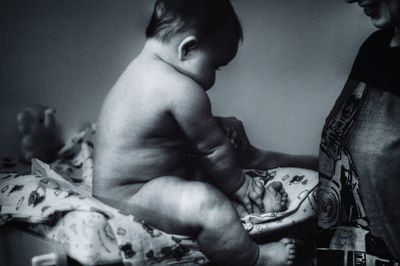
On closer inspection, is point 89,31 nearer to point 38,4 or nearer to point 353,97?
point 38,4

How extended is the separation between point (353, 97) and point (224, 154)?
310 mm

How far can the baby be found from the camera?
0.90m

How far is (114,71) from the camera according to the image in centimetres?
103

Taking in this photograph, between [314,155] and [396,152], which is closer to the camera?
[396,152]

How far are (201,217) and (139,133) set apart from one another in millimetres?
210

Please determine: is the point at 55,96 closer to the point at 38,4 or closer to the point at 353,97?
the point at 38,4

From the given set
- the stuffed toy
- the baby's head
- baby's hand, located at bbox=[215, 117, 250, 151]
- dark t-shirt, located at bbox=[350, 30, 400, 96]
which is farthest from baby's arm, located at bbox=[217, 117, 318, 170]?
the stuffed toy

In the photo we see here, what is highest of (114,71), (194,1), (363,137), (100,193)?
(194,1)

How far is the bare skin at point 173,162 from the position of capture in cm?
89

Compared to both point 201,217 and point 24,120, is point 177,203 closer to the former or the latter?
point 201,217

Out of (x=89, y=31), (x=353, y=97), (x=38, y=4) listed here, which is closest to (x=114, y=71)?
(x=89, y=31)

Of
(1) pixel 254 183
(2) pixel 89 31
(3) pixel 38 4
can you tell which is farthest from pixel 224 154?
(3) pixel 38 4

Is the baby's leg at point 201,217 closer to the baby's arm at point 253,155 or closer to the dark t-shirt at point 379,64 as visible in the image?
the baby's arm at point 253,155

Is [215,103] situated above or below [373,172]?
above
